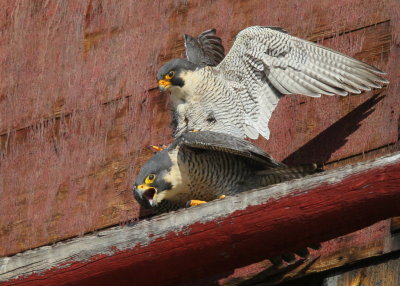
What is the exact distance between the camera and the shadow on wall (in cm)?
464

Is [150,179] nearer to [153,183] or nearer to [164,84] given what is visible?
[153,183]

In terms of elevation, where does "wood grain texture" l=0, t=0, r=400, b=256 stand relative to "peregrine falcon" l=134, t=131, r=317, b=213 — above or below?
above

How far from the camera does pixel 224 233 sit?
3.52 m

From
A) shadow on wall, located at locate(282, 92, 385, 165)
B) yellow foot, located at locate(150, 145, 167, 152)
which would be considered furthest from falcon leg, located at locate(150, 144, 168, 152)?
shadow on wall, located at locate(282, 92, 385, 165)

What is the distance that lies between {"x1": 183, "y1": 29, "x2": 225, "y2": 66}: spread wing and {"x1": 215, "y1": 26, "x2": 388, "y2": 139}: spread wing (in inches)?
4.4

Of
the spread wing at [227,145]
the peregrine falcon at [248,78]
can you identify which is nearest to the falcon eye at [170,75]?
the peregrine falcon at [248,78]

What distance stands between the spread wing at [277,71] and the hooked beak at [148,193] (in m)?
0.52

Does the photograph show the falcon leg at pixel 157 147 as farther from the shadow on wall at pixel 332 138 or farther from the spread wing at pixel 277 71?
the shadow on wall at pixel 332 138

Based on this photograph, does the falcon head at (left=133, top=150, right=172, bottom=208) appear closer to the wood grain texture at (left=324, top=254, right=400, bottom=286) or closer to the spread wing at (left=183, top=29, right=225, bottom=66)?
the spread wing at (left=183, top=29, right=225, bottom=66)

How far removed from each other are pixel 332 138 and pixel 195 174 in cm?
60

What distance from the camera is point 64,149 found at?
5.14m

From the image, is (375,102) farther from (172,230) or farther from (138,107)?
(172,230)

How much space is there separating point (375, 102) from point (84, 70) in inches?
57.2

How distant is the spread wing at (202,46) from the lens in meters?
5.10
